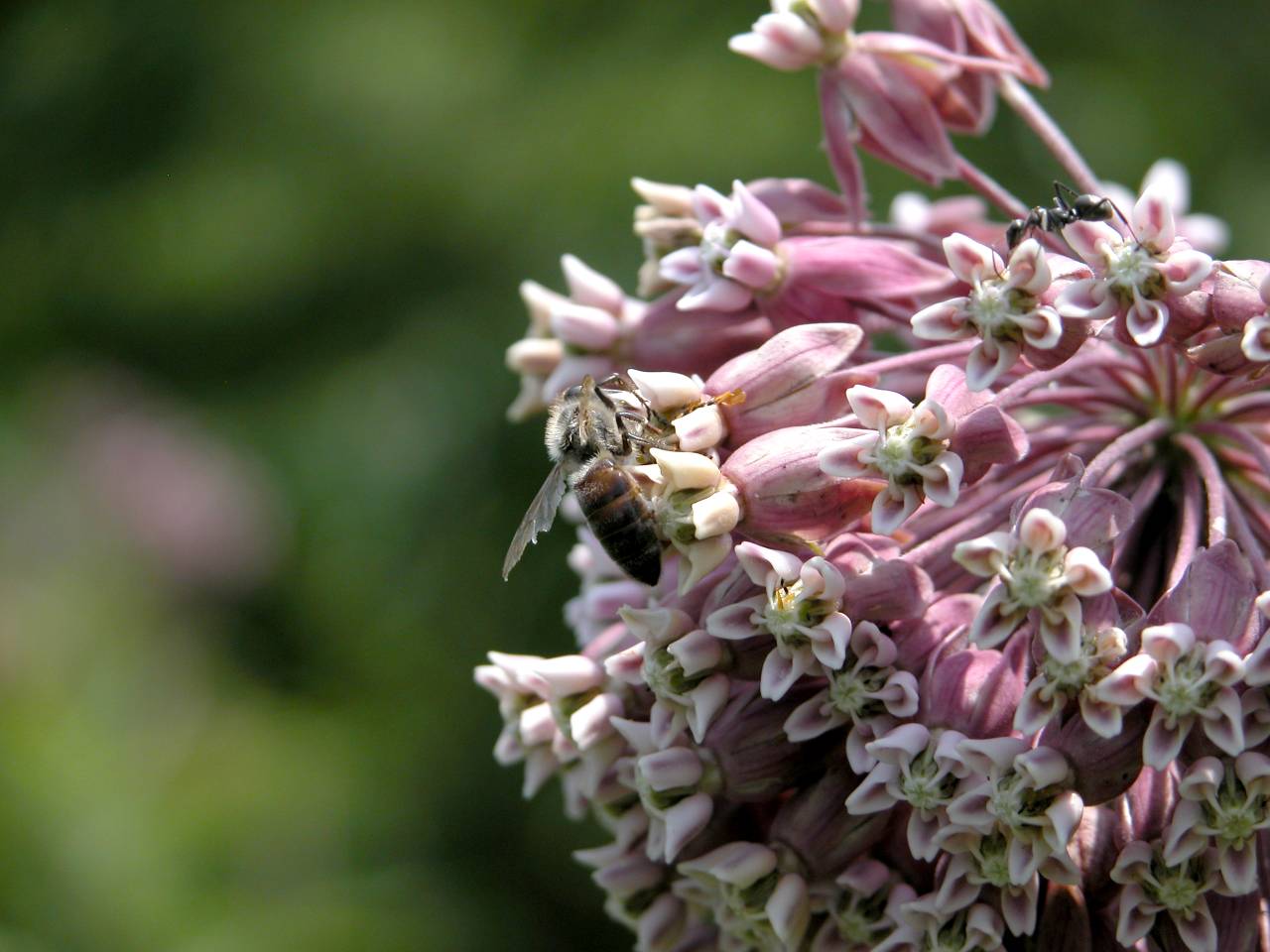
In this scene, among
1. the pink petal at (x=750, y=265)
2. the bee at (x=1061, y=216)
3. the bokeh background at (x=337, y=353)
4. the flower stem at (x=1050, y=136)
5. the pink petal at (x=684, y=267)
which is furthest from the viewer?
the bokeh background at (x=337, y=353)

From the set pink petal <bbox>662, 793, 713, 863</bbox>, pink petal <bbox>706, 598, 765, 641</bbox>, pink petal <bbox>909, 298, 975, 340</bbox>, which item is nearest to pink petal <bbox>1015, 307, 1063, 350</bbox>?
pink petal <bbox>909, 298, 975, 340</bbox>

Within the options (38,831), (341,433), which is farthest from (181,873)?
(341,433)

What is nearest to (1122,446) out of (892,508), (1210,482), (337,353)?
(1210,482)

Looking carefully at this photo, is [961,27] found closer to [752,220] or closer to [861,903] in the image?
[752,220]

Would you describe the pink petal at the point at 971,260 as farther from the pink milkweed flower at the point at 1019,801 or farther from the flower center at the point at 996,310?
the pink milkweed flower at the point at 1019,801

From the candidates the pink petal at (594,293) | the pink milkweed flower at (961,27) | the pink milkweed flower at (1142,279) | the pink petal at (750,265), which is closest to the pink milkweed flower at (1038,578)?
the pink milkweed flower at (1142,279)

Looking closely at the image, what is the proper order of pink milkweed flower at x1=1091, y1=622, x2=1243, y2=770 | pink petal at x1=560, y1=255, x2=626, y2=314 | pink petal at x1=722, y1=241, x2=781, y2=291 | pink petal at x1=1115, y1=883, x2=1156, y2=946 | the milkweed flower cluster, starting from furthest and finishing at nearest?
pink petal at x1=560, y1=255, x2=626, y2=314 → pink petal at x1=722, y1=241, x2=781, y2=291 → pink petal at x1=1115, y1=883, x2=1156, y2=946 → the milkweed flower cluster → pink milkweed flower at x1=1091, y1=622, x2=1243, y2=770

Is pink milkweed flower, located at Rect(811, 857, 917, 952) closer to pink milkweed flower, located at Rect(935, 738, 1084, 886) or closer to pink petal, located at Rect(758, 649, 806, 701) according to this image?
pink milkweed flower, located at Rect(935, 738, 1084, 886)

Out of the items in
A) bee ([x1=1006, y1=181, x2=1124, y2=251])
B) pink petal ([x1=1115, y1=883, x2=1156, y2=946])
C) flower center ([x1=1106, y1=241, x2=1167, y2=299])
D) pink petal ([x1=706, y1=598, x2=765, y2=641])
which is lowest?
pink petal ([x1=1115, y1=883, x2=1156, y2=946])
